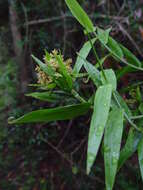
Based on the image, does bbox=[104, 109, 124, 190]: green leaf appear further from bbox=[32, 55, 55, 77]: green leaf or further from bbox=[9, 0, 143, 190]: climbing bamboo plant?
bbox=[32, 55, 55, 77]: green leaf

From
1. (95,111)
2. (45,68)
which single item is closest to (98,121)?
(95,111)

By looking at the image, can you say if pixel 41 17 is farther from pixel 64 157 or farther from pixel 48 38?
pixel 64 157

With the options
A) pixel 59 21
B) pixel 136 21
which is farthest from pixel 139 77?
pixel 59 21

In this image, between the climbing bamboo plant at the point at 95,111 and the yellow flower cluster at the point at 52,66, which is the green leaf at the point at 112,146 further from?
the yellow flower cluster at the point at 52,66

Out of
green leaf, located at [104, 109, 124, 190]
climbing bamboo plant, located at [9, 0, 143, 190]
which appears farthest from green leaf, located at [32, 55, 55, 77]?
green leaf, located at [104, 109, 124, 190]

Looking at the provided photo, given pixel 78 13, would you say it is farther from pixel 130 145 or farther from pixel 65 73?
pixel 130 145

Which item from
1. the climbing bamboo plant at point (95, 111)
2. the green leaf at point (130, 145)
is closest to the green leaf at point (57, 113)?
the climbing bamboo plant at point (95, 111)
